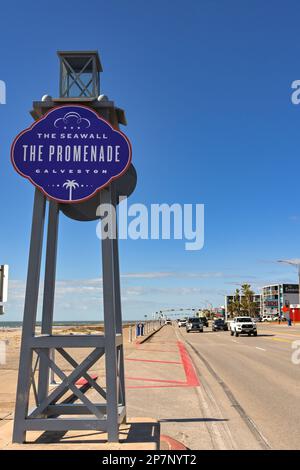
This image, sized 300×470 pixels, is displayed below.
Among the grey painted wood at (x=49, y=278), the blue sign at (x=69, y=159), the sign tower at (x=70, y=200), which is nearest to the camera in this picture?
the sign tower at (x=70, y=200)

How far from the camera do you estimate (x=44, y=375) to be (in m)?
7.20

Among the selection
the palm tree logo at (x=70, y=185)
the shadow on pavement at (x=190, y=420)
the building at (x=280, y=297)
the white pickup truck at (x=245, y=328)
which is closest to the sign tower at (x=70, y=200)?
the palm tree logo at (x=70, y=185)

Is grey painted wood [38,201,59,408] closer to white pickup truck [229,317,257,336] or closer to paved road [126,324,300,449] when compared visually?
paved road [126,324,300,449]

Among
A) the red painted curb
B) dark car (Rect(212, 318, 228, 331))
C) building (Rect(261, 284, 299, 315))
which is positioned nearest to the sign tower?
the red painted curb

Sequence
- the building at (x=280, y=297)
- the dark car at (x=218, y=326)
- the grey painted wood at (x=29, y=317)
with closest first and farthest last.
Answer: the grey painted wood at (x=29, y=317) < the dark car at (x=218, y=326) < the building at (x=280, y=297)

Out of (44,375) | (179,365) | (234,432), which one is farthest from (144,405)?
(179,365)

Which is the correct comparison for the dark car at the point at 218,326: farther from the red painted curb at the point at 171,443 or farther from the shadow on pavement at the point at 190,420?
the red painted curb at the point at 171,443

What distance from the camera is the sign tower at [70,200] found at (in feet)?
20.4

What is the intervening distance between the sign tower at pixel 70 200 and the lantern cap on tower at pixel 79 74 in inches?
0.6

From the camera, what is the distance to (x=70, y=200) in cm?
666

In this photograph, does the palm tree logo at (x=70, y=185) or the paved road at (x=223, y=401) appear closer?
the palm tree logo at (x=70, y=185)
